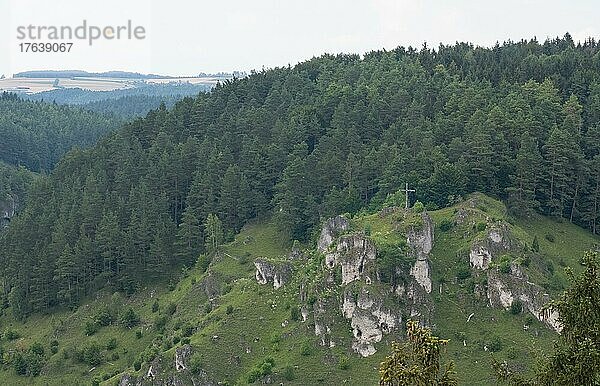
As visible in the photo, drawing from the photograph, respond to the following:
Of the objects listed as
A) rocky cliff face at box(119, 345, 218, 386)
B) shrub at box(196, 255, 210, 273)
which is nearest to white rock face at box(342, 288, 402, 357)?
rocky cliff face at box(119, 345, 218, 386)

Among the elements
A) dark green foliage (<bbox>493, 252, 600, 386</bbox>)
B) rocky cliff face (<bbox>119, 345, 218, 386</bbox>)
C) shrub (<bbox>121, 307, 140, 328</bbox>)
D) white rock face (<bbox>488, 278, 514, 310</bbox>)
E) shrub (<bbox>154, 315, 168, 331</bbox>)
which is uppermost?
dark green foliage (<bbox>493, 252, 600, 386</bbox>)

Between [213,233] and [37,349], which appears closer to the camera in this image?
[37,349]

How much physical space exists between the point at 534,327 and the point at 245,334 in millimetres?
21762

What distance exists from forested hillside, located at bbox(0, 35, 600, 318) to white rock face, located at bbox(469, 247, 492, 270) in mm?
11482

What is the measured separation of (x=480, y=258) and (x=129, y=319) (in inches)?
1413

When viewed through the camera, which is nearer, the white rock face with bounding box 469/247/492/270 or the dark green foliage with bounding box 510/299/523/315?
the dark green foliage with bounding box 510/299/523/315

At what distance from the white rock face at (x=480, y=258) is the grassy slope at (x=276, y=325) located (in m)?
1.37

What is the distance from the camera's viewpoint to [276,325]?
204ft

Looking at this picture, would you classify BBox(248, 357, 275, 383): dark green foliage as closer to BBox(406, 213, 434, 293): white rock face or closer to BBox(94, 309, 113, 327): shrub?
BBox(406, 213, 434, 293): white rock face

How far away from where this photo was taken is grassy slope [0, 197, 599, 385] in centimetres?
5572

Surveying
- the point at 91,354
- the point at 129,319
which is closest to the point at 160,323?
the point at 129,319

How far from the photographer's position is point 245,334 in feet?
204

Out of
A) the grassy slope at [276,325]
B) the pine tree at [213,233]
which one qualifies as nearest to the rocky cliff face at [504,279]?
the grassy slope at [276,325]

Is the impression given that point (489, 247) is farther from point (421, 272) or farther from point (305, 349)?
point (305, 349)
